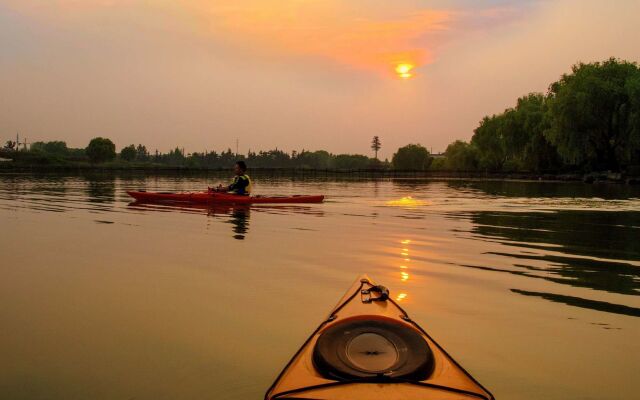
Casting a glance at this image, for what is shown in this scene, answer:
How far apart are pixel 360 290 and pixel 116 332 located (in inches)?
92.2

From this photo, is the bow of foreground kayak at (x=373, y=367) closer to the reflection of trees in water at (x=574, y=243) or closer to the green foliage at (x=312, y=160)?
the reflection of trees in water at (x=574, y=243)

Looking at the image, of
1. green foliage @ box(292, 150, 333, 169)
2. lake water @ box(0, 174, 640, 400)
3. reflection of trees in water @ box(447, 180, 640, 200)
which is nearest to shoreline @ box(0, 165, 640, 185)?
reflection of trees in water @ box(447, 180, 640, 200)

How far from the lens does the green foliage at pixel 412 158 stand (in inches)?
5049

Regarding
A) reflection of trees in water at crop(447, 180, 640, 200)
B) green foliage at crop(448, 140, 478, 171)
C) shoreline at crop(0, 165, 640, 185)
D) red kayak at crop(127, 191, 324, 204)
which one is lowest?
red kayak at crop(127, 191, 324, 204)

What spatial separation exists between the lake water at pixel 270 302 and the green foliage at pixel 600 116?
3259cm

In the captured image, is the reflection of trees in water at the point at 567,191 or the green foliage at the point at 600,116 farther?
the green foliage at the point at 600,116

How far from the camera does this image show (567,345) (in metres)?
4.53

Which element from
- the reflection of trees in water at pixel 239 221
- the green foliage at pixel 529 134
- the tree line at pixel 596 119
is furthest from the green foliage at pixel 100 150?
the reflection of trees in water at pixel 239 221

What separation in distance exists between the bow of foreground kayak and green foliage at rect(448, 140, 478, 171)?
259 feet

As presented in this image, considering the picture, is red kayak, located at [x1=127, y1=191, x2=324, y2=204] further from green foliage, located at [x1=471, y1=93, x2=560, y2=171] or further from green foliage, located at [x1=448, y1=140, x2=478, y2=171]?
green foliage, located at [x1=448, y1=140, x2=478, y2=171]

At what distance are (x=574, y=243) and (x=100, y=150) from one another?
388 ft

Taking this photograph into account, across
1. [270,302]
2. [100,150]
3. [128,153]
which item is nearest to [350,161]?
[128,153]

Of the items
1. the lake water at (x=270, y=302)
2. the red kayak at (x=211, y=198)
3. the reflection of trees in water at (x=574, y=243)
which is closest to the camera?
the lake water at (x=270, y=302)

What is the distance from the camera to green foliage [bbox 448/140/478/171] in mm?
84750
